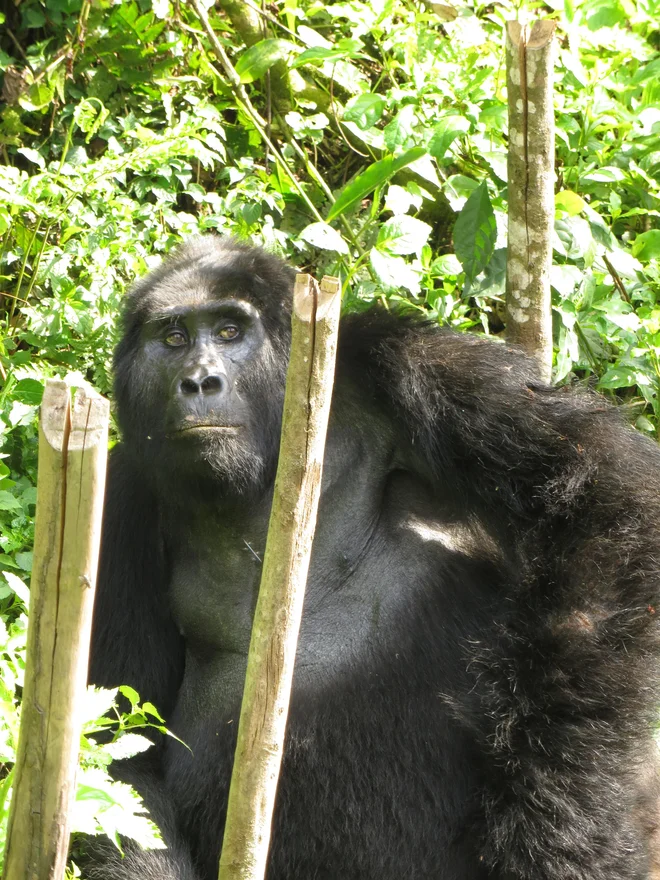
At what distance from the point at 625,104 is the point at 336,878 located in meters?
3.54

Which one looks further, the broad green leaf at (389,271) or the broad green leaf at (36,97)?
the broad green leaf at (36,97)

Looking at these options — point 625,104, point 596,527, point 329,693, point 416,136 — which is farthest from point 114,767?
point 625,104

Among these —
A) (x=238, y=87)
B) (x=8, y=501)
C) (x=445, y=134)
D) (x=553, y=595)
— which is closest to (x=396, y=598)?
(x=553, y=595)

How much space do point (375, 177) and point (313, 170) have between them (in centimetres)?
62

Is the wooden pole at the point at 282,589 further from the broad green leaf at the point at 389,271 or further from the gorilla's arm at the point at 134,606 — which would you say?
the broad green leaf at the point at 389,271

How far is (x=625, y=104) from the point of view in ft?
16.4

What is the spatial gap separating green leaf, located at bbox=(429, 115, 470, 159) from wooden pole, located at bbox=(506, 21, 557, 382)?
599mm

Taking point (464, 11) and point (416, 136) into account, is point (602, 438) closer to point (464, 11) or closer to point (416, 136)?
point (416, 136)

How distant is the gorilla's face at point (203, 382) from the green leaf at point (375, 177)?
32.2 inches

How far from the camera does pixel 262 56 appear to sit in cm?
537

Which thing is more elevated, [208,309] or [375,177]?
[375,177]

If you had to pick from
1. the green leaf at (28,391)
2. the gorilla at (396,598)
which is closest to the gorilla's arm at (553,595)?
the gorilla at (396,598)

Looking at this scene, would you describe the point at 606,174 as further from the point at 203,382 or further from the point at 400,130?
the point at 203,382

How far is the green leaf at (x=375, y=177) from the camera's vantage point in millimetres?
4316
